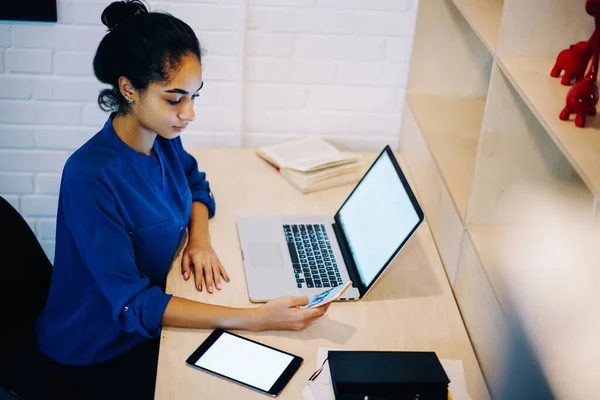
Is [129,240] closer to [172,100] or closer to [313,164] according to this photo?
[172,100]

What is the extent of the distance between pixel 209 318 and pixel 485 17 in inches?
36.9

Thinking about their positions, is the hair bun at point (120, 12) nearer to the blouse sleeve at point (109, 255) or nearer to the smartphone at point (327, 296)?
the blouse sleeve at point (109, 255)

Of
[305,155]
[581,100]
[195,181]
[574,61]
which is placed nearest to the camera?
[581,100]

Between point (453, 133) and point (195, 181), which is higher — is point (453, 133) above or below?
above

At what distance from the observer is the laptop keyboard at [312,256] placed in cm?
178

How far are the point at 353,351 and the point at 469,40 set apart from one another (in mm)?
1165

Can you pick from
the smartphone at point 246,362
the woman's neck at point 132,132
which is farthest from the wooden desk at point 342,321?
the woman's neck at point 132,132

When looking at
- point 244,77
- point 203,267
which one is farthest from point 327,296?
point 244,77

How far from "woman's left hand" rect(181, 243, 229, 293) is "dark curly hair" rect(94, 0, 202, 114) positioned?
1.37 ft

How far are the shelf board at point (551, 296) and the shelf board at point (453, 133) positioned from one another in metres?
0.17

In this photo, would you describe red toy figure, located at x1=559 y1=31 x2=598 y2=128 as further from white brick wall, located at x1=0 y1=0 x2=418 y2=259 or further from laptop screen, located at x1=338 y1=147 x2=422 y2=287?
white brick wall, located at x1=0 y1=0 x2=418 y2=259

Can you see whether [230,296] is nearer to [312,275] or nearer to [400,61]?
→ [312,275]

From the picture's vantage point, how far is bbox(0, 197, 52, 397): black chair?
1.76m

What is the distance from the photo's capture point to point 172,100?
1675mm
